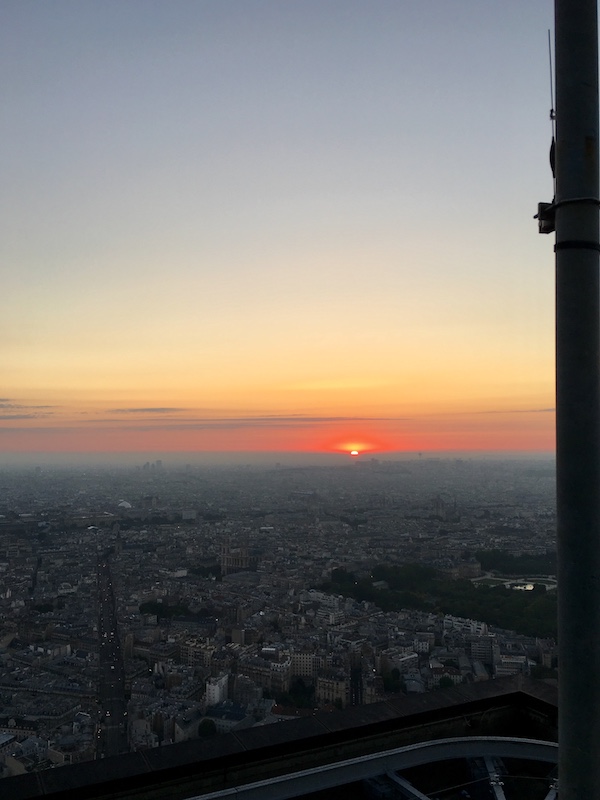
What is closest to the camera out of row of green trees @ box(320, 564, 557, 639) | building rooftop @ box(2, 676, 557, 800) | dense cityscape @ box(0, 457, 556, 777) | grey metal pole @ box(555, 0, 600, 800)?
grey metal pole @ box(555, 0, 600, 800)

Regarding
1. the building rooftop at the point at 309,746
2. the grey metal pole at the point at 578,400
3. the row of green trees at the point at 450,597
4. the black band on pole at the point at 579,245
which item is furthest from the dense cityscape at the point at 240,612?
the black band on pole at the point at 579,245

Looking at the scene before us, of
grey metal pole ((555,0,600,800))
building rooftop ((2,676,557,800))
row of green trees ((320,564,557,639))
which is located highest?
grey metal pole ((555,0,600,800))

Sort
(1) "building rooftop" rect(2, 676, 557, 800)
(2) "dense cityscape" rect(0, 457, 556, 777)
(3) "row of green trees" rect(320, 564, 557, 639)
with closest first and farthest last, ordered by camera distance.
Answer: (1) "building rooftop" rect(2, 676, 557, 800) < (2) "dense cityscape" rect(0, 457, 556, 777) < (3) "row of green trees" rect(320, 564, 557, 639)

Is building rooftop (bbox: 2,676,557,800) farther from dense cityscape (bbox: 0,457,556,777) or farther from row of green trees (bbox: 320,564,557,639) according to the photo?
row of green trees (bbox: 320,564,557,639)

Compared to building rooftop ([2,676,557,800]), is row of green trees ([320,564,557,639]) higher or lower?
lower

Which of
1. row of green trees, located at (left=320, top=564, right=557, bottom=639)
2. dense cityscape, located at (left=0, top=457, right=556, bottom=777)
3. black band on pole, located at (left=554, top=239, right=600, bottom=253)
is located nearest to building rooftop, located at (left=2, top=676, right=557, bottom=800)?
black band on pole, located at (left=554, top=239, right=600, bottom=253)

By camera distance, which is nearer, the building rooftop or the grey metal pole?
the grey metal pole

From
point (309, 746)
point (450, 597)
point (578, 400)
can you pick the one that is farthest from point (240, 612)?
point (578, 400)
